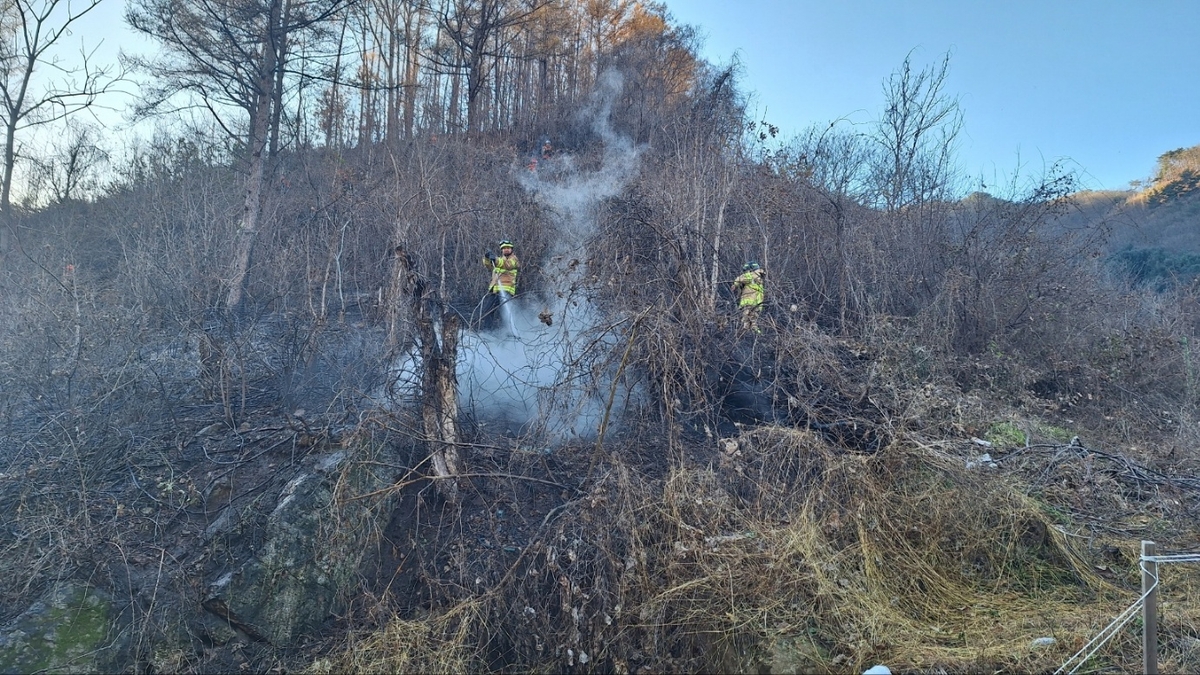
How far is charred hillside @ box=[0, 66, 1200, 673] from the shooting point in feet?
14.4

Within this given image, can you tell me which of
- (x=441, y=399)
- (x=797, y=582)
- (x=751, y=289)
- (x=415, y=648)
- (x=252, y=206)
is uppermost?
(x=252, y=206)

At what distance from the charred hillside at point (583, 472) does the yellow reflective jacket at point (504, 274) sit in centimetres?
13

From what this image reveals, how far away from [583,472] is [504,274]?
384cm

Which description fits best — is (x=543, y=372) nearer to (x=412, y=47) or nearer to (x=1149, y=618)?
(x=1149, y=618)

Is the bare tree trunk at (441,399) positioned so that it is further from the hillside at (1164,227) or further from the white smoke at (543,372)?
the hillside at (1164,227)

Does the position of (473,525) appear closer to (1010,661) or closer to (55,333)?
(1010,661)

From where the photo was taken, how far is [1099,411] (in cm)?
838

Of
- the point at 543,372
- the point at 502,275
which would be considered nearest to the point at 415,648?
the point at 543,372

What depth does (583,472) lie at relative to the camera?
5.64m

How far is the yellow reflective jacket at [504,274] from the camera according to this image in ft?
28.3

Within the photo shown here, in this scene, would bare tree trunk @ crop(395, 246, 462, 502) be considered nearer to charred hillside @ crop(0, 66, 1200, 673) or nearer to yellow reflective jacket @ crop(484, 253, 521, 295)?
charred hillside @ crop(0, 66, 1200, 673)

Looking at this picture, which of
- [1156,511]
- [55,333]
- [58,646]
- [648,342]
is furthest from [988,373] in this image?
[55,333]

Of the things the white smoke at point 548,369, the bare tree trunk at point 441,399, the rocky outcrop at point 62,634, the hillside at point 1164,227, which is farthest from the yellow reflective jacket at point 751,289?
the hillside at point 1164,227

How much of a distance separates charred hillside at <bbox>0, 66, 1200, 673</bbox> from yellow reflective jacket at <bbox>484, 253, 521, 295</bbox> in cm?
13
